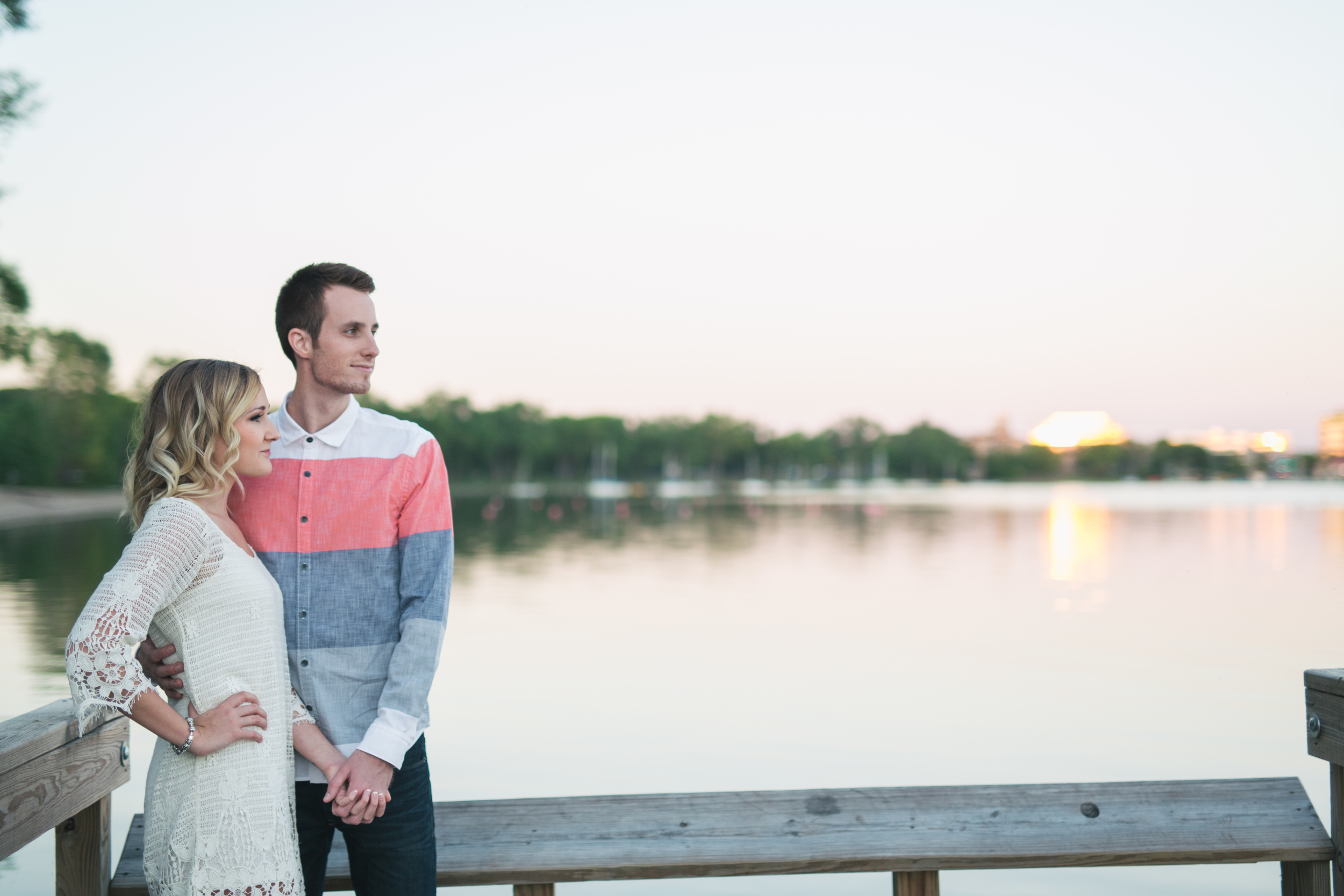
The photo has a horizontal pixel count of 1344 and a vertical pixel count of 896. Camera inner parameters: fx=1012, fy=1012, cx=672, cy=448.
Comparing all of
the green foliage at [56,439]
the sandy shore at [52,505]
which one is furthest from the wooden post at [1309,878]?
the green foliage at [56,439]

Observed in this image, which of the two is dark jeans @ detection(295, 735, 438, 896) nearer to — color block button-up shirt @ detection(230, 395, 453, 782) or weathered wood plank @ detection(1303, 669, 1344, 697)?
color block button-up shirt @ detection(230, 395, 453, 782)

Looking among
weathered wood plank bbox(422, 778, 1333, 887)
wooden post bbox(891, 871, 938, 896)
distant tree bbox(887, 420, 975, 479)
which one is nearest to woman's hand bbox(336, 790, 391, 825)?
weathered wood plank bbox(422, 778, 1333, 887)

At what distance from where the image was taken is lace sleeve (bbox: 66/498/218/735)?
183 centimetres

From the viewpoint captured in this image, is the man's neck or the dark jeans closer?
the dark jeans

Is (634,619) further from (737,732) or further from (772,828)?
(772,828)

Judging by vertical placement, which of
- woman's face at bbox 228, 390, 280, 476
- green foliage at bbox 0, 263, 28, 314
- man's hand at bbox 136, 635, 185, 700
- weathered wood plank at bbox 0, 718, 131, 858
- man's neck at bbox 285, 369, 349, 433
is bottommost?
weathered wood plank at bbox 0, 718, 131, 858

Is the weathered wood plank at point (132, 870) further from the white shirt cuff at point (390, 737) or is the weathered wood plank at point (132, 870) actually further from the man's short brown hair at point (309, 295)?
the man's short brown hair at point (309, 295)

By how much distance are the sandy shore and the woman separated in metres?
40.4

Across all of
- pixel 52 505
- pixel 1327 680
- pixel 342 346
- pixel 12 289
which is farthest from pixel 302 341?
pixel 52 505

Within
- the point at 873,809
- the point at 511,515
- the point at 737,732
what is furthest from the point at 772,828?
the point at 511,515

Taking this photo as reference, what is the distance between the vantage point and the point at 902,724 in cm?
838

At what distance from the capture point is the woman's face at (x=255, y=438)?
2.12 m

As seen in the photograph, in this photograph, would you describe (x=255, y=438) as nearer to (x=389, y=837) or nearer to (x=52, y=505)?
(x=389, y=837)

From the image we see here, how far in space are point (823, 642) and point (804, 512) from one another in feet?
123
